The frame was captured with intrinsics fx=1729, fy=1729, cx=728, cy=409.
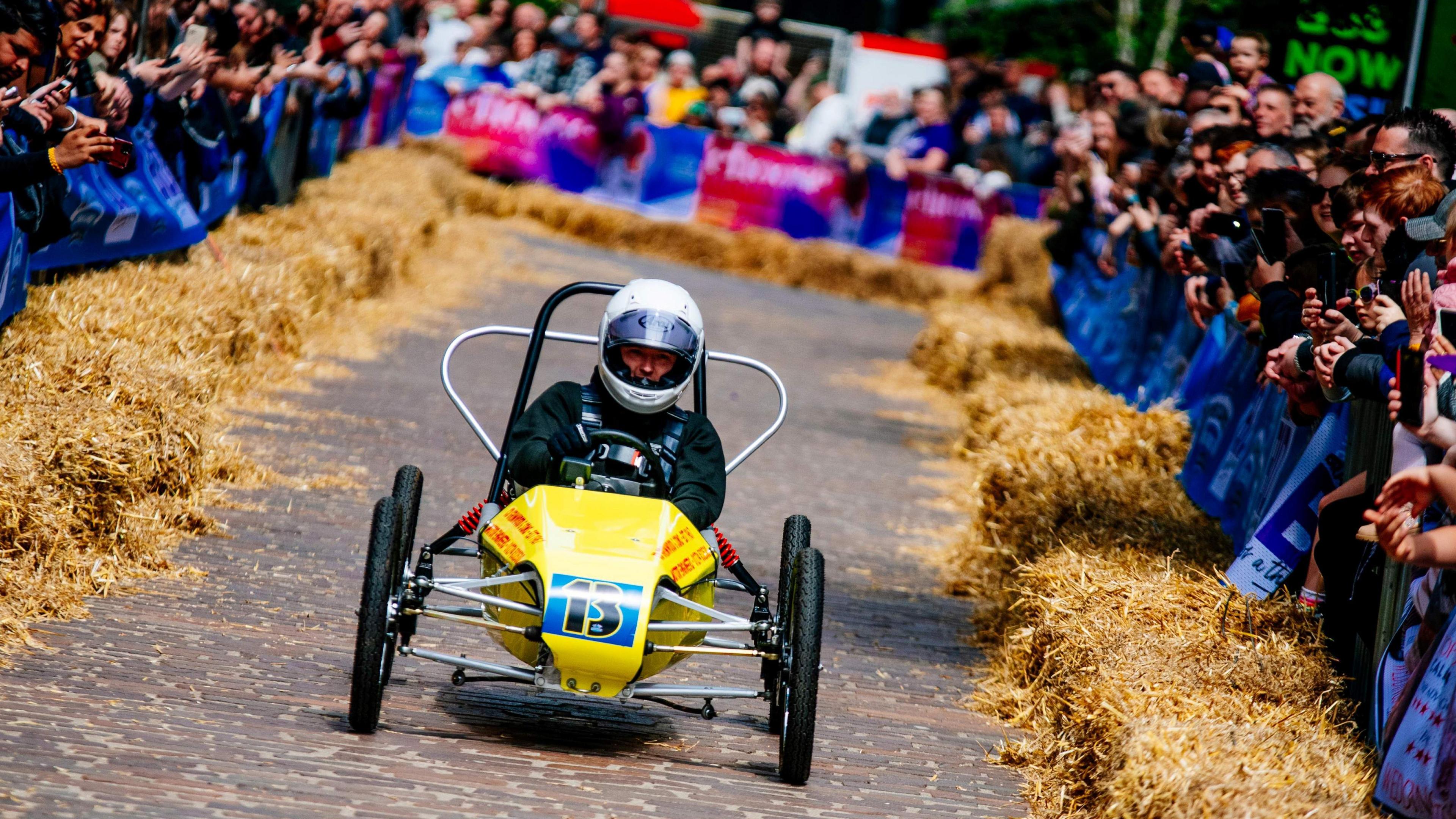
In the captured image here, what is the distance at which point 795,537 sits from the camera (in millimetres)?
5785

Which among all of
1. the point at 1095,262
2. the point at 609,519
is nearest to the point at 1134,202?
the point at 1095,262

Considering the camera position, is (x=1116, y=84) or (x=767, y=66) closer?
(x=1116, y=84)

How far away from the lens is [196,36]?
10.6 m

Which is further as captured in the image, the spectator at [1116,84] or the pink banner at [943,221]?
the pink banner at [943,221]

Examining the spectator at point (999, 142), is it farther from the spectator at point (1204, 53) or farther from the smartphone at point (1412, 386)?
the smartphone at point (1412, 386)

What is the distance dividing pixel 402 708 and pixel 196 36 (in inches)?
250

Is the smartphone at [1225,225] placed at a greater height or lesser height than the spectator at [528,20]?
greater

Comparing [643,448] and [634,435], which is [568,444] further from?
[634,435]

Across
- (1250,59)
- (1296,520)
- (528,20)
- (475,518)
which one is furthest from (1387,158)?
(528,20)

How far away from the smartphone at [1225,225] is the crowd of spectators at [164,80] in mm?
5032

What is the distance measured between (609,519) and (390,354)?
7.03 meters

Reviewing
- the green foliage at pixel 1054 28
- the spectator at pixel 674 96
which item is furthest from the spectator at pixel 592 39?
the green foliage at pixel 1054 28

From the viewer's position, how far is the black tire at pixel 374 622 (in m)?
4.95

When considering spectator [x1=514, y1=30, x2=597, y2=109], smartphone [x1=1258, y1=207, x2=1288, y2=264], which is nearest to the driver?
smartphone [x1=1258, y1=207, x2=1288, y2=264]
